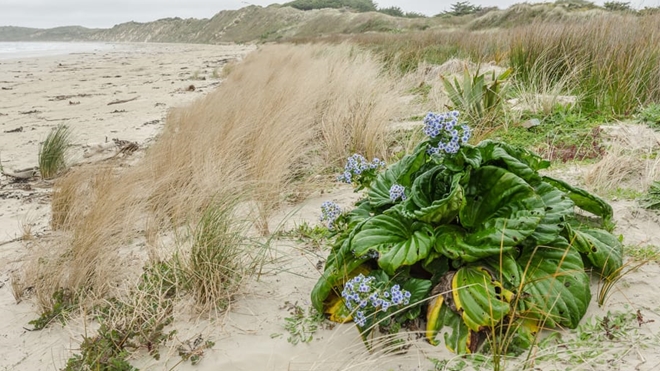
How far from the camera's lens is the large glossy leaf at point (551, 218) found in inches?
65.6

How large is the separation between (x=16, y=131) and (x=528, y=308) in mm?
7285

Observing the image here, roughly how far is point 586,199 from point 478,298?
85 cm

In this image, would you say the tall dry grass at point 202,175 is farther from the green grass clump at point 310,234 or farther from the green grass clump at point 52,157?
the green grass clump at point 52,157

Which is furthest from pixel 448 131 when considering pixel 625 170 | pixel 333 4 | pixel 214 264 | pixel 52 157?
pixel 333 4

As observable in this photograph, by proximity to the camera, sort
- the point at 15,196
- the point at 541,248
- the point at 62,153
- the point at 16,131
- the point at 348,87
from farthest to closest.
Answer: the point at 16,131
the point at 348,87
the point at 62,153
the point at 15,196
the point at 541,248

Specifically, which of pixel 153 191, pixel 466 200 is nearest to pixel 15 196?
pixel 153 191

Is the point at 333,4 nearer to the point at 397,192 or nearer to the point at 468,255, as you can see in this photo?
the point at 397,192

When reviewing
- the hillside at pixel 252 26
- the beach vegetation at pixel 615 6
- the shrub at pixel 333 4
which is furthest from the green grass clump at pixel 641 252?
the shrub at pixel 333 4

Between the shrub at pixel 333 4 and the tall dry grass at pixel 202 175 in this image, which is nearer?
the tall dry grass at pixel 202 175

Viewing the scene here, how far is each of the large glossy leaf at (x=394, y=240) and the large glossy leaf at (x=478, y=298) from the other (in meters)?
0.16

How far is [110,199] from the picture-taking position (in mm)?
2623

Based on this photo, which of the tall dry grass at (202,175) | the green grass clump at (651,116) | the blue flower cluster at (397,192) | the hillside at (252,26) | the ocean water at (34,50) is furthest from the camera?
the hillside at (252,26)

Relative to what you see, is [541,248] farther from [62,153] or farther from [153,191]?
[62,153]

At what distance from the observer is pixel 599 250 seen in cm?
177
